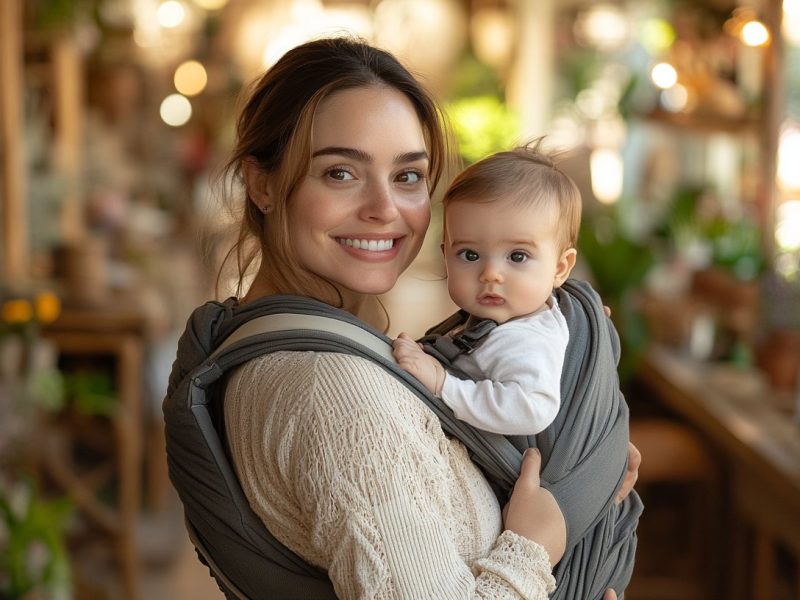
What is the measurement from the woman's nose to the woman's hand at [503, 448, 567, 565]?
341 mm

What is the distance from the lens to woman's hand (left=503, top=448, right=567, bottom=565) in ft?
4.15

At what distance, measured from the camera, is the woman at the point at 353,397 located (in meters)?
1.15

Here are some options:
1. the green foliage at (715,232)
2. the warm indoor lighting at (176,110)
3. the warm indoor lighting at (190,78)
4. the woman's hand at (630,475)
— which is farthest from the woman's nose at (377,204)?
the warm indoor lighting at (190,78)

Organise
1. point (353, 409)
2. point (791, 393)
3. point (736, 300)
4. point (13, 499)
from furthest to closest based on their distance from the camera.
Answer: point (736, 300) < point (791, 393) < point (13, 499) < point (353, 409)

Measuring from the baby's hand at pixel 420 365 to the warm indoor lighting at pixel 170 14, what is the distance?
767cm

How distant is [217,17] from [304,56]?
30.2 ft

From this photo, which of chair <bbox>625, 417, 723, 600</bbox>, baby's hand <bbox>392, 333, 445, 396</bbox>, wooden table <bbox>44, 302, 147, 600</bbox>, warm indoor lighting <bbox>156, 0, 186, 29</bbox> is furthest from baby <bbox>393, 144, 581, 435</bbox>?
warm indoor lighting <bbox>156, 0, 186, 29</bbox>

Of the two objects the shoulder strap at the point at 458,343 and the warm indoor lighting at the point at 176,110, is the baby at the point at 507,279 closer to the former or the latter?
the shoulder strap at the point at 458,343

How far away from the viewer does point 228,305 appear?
1419 millimetres

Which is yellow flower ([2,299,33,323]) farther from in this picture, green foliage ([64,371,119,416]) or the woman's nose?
the woman's nose

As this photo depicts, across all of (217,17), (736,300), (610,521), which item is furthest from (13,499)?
(217,17)

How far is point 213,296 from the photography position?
3.65 metres

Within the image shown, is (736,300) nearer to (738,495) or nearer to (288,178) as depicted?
(738,495)

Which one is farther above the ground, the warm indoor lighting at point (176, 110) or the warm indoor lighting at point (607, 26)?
the warm indoor lighting at point (607, 26)
